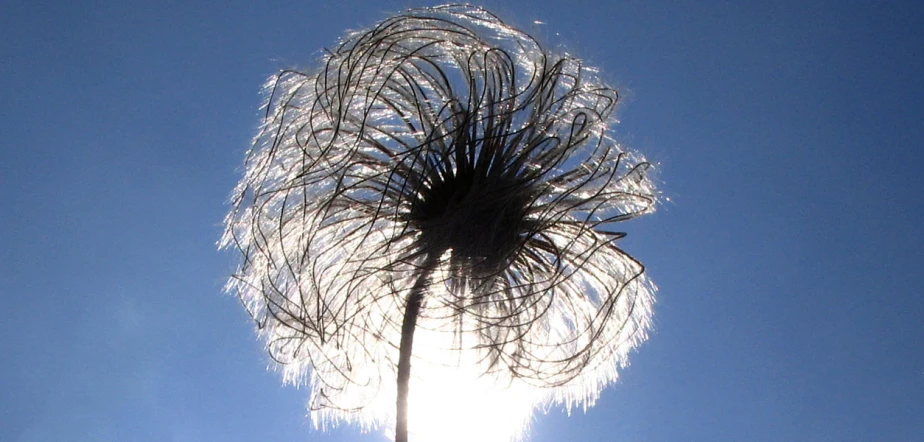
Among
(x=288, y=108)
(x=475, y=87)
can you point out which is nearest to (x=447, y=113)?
(x=475, y=87)

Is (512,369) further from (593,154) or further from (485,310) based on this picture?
(593,154)

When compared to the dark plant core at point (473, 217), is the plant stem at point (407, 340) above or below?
below

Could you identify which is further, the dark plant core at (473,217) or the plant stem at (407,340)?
the dark plant core at (473,217)

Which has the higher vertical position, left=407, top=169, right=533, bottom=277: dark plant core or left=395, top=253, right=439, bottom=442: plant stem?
left=407, top=169, right=533, bottom=277: dark plant core

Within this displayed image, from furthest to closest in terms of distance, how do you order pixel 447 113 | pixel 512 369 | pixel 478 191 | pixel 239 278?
1. pixel 239 278
2. pixel 512 369
3. pixel 447 113
4. pixel 478 191

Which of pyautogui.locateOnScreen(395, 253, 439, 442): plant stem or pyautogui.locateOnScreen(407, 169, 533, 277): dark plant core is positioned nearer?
pyautogui.locateOnScreen(395, 253, 439, 442): plant stem
